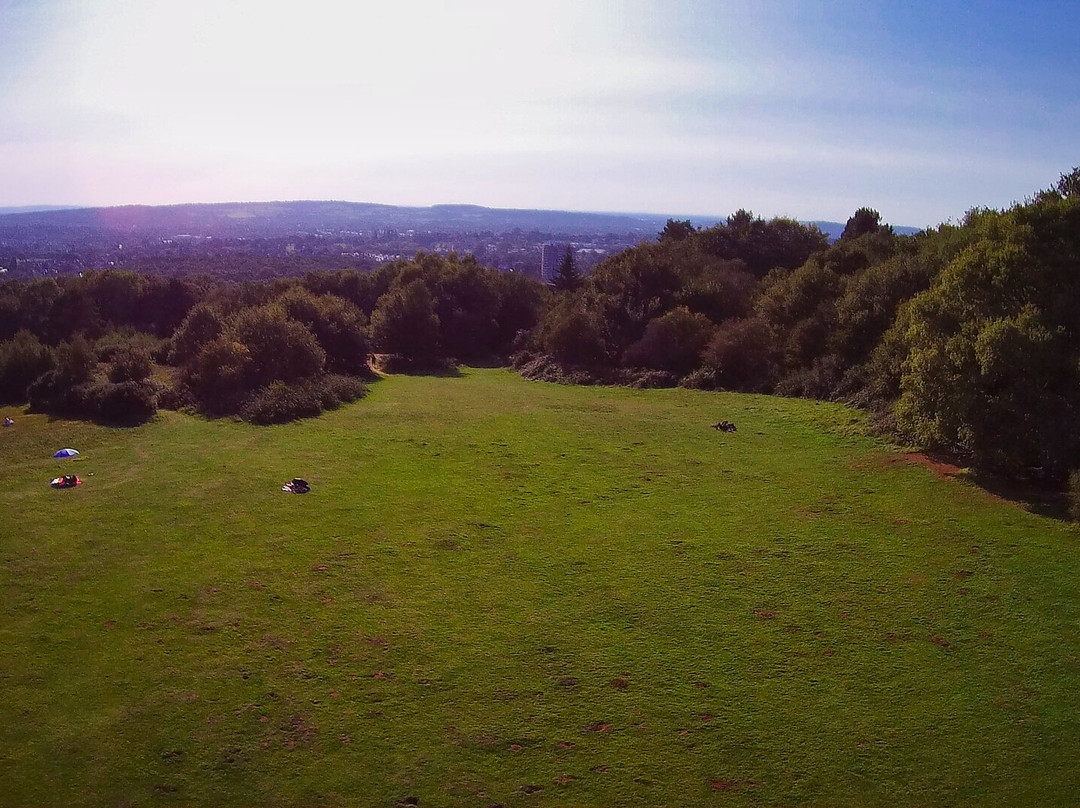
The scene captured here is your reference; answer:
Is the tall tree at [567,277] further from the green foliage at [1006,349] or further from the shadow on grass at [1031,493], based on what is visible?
the shadow on grass at [1031,493]

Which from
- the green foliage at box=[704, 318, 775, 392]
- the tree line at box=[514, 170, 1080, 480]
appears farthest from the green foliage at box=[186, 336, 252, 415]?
the green foliage at box=[704, 318, 775, 392]

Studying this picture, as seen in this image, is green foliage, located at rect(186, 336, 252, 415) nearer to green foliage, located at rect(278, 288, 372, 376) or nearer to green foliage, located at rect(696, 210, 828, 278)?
green foliage, located at rect(278, 288, 372, 376)

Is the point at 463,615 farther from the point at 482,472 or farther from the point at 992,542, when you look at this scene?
the point at 992,542

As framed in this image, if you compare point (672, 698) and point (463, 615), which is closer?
point (672, 698)

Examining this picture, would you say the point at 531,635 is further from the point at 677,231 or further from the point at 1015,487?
the point at 677,231

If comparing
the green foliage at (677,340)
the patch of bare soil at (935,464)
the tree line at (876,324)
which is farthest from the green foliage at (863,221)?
the patch of bare soil at (935,464)

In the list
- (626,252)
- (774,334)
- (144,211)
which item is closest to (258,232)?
(144,211)

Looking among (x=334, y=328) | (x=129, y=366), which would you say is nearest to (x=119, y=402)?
(x=129, y=366)
